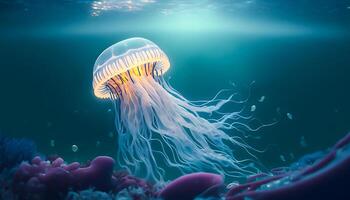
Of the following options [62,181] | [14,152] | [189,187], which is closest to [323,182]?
[189,187]

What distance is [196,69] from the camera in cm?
1531

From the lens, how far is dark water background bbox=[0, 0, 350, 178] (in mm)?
13953

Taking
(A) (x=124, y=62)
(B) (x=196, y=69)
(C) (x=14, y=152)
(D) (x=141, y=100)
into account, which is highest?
(A) (x=124, y=62)

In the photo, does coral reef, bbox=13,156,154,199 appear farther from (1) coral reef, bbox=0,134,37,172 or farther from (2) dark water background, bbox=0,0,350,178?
(2) dark water background, bbox=0,0,350,178

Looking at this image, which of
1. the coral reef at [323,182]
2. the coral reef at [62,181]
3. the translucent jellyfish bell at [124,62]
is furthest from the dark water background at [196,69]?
the coral reef at [323,182]

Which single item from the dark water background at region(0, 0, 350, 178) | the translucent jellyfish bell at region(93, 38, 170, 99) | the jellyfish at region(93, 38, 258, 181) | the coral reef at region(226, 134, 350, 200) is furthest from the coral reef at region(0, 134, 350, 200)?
the dark water background at region(0, 0, 350, 178)

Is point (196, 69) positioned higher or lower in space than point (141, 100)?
lower

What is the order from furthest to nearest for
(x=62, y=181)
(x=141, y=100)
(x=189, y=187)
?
1. (x=141, y=100)
2. (x=62, y=181)
3. (x=189, y=187)

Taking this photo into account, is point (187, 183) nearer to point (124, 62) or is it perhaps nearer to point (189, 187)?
point (189, 187)

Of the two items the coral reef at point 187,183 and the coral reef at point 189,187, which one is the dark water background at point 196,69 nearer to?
the coral reef at point 187,183

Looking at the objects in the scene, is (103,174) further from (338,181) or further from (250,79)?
(250,79)

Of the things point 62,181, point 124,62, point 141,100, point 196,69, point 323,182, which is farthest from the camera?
point 196,69

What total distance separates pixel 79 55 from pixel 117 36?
2.02m

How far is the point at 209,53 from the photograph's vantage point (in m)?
15.9
